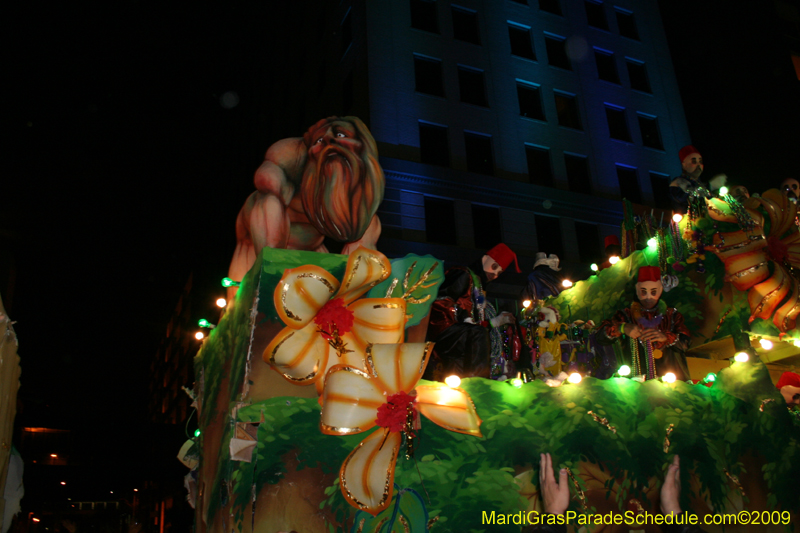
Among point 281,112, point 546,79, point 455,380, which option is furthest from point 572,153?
point 455,380

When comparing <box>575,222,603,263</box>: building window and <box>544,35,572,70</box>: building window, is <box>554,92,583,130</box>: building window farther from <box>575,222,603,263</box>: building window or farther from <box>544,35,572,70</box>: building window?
<box>575,222,603,263</box>: building window

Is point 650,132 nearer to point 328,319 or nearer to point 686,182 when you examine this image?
point 686,182

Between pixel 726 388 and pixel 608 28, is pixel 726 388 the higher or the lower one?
the lower one

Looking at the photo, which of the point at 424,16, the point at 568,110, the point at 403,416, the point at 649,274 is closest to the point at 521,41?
the point at 568,110

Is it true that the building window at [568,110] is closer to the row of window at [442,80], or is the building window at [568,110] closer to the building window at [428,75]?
the row of window at [442,80]

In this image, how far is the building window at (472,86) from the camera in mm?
19375

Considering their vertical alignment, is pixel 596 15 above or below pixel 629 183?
above

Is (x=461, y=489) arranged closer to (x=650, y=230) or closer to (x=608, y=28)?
(x=650, y=230)

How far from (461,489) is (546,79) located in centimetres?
1942

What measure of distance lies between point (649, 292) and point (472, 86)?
15.0 m

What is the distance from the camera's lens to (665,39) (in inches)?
944

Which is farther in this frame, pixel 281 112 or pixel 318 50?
pixel 281 112

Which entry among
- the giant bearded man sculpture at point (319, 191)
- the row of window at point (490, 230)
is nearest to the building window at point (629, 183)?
the row of window at point (490, 230)

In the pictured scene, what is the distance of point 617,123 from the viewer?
2192cm
